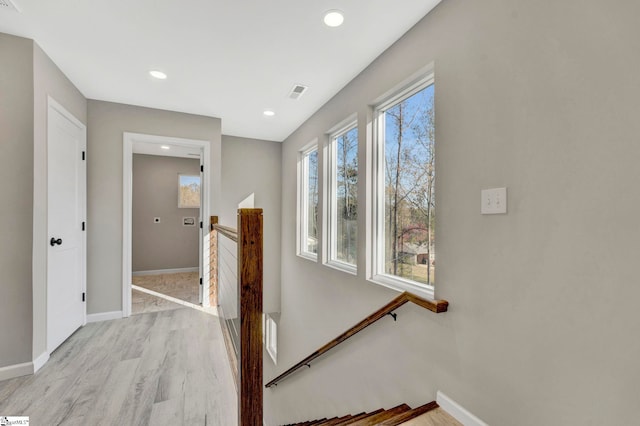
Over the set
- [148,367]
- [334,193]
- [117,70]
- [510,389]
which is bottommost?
[148,367]

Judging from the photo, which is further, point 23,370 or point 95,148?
point 95,148

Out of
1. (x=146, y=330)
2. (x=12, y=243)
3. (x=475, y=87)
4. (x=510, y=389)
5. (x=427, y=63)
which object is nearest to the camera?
(x=510, y=389)

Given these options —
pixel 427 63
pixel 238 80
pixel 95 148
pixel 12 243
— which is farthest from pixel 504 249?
pixel 95 148

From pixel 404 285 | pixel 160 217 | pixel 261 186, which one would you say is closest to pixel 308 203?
pixel 261 186

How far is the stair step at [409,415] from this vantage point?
4.59 ft

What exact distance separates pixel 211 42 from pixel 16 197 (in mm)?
1827

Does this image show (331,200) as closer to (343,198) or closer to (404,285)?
(343,198)

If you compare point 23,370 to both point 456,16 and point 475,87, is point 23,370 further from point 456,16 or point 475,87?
point 456,16

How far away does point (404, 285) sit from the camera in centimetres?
209

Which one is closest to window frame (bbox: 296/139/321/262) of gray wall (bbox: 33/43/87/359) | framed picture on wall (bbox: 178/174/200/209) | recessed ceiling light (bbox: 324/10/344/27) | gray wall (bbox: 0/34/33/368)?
recessed ceiling light (bbox: 324/10/344/27)

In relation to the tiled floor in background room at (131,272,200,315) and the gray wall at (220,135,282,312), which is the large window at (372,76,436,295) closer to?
the gray wall at (220,135,282,312)

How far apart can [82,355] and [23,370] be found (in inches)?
15.1

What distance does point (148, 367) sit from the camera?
231cm

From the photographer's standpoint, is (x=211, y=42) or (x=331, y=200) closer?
(x=211, y=42)
